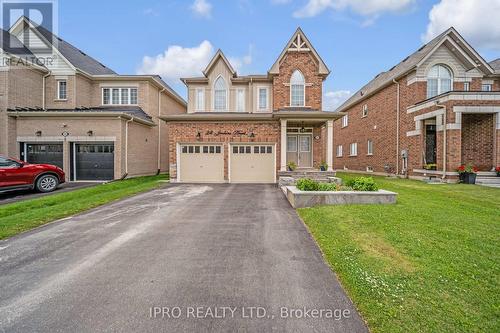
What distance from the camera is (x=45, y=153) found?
1490 centimetres

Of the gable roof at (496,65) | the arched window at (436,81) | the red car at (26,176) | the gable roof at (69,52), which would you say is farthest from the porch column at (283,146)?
the gable roof at (496,65)

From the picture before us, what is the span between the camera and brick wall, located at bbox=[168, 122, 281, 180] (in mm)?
14398

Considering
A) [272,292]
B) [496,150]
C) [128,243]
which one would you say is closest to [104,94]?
[128,243]

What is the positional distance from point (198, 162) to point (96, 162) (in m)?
6.15

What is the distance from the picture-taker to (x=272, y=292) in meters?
3.11

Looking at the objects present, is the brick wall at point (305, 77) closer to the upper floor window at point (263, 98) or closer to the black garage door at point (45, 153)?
the upper floor window at point (263, 98)

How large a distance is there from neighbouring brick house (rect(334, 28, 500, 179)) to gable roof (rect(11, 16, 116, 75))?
18.6 m

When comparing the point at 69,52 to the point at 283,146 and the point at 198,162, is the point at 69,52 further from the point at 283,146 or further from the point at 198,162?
the point at 283,146

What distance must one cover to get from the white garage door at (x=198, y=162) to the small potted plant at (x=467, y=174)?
12.8m

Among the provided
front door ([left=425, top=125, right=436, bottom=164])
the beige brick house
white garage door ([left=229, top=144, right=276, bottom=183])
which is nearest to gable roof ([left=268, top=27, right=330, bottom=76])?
white garage door ([left=229, top=144, right=276, bottom=183])

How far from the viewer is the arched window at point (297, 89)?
15.6 m

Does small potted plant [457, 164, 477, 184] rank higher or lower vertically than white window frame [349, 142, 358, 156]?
lower

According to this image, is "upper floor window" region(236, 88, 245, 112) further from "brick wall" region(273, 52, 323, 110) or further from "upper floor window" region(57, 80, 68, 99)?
"upper floor window" region(57, 80, 68, 99)

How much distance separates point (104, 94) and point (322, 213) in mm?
18685
